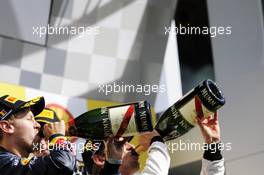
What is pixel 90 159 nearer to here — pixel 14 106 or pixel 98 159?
pixel 98 159

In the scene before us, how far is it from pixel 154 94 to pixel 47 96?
66 centimetres

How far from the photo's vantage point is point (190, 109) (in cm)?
138

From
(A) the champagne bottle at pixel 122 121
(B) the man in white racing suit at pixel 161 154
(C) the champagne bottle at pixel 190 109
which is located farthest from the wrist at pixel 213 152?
(A) the champagne bottle at pixel 122 121

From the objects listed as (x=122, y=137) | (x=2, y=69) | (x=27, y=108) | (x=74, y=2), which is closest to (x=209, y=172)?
(x=122, y=137)

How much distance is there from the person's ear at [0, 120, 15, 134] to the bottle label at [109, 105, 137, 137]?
0.85ft

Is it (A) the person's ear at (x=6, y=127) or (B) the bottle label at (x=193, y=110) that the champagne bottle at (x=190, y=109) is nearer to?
(B) the bottle label at (x=193, y=110)

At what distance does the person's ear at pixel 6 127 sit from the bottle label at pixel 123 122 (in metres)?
0.26

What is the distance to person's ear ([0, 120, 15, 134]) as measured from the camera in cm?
131

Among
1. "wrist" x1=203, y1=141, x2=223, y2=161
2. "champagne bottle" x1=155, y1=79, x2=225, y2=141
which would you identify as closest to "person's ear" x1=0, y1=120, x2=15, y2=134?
"champagne bottle" x1=155, y1=79, x2=225, y2=141

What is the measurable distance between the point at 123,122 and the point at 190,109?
7.5 inches

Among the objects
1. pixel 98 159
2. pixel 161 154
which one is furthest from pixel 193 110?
pixel 98 159

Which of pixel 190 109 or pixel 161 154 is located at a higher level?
pixel 190 109

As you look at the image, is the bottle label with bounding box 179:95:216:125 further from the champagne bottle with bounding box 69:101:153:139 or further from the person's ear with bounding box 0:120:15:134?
the person's ear with bounding box 0:120:15:134

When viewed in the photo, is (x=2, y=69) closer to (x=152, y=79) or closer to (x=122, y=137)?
(x=152, y=79)
